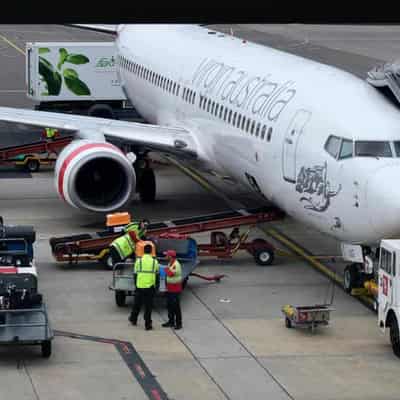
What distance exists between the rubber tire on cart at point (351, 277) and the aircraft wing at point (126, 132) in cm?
807

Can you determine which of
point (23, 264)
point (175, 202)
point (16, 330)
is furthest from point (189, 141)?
point (16, 330)

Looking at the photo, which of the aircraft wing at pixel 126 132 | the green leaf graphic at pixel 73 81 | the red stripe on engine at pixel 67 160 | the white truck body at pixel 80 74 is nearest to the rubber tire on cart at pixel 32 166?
the aircraft wing at pixel 126 132

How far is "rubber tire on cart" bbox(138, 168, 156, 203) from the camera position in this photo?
34562mm

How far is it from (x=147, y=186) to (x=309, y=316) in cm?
1278

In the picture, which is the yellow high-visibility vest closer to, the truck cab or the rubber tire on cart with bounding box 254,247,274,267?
the truck cab

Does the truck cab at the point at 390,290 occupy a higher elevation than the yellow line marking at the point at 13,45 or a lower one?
lower

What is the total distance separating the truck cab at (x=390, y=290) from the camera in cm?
2142

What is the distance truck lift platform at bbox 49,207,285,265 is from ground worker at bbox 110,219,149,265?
1112mm

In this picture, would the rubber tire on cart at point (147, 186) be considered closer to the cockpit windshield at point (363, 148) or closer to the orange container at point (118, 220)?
the orange container at point (118, 220)

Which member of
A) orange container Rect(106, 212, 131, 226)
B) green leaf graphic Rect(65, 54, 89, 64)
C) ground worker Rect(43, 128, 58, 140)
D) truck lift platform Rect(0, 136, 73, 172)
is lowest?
orange container Rect(106, 212, 131, 226)

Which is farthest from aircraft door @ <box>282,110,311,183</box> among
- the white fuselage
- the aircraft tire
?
the aircraft tire

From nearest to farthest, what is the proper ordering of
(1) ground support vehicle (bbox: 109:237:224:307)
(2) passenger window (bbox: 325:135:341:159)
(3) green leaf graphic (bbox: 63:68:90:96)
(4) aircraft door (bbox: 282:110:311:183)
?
(1) ground support vehicle (bbox: 109:237:224:307), (2) passenger window (bbox: 325:135:341:159), (4) aircraft door (bbox: 282:110:311:183), (3) green leaf graphic (bbox: 63:68:90:96)
